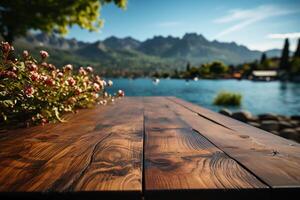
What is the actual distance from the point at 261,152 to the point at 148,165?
0.62 metres

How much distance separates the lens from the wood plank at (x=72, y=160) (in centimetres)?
86

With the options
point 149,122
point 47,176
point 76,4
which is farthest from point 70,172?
point 76,4

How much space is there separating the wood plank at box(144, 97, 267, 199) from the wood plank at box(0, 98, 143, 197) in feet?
0.21

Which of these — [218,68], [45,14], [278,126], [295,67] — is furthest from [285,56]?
[45,14]

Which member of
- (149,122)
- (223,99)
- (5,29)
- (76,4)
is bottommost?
(223,99)

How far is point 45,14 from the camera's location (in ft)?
29.0

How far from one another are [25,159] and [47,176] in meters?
0.31

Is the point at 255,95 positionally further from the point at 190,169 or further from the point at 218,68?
Answer: the point at 218,68

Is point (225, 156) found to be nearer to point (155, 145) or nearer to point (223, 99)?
point (155, 145)

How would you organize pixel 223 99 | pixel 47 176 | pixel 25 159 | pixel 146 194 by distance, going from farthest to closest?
pixel 223 99 < pixel 25 159 < pixel 47 176 < pixel 146 194

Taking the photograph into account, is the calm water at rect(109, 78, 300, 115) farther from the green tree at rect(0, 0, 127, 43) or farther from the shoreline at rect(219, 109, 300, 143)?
the green tree at rect(0, 0, 127, 43)

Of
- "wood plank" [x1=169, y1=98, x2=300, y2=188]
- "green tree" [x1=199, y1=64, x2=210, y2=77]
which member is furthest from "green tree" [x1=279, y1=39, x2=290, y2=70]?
"wood plank" [x1=169, y1=98, x2=300, y2=188]

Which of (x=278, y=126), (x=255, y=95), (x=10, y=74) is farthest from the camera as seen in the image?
(x=255, y=95)

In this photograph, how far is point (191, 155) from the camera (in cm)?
122
